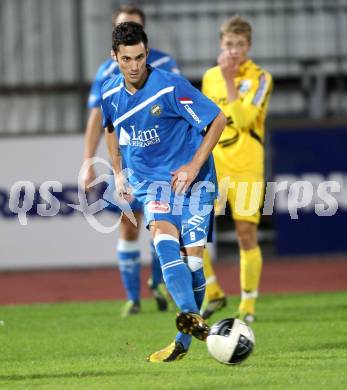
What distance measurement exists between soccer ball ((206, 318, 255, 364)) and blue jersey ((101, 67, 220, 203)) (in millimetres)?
960

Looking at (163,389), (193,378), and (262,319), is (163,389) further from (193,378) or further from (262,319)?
(262,319)

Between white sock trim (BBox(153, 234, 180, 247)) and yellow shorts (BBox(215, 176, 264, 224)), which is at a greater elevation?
white sock trim (BBox(153, 234, 180, 247))

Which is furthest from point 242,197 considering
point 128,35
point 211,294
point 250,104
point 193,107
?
point 128,35

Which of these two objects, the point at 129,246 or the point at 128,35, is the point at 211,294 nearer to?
the point at 129,246

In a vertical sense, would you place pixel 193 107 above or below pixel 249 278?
above

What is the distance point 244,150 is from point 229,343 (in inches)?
120

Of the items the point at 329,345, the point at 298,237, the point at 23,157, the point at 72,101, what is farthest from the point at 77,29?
the point at 329,345

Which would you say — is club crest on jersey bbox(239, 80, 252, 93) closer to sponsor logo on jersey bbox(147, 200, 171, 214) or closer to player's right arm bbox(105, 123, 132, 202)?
player's right arm bbox(105, 123, 132, 202)

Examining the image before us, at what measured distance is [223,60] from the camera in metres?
8.19

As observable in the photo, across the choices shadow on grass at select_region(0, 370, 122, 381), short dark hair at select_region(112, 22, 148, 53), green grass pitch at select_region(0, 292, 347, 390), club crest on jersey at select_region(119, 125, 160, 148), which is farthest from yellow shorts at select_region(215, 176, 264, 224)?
shadow on grass at select_region(0, 370, 122, 381)

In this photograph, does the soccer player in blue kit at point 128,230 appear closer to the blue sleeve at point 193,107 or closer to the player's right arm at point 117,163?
the player's right arm at point 117,163

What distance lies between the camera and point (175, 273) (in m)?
6.48

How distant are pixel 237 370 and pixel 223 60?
A: 2.68m

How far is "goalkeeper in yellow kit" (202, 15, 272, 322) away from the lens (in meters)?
8.70
